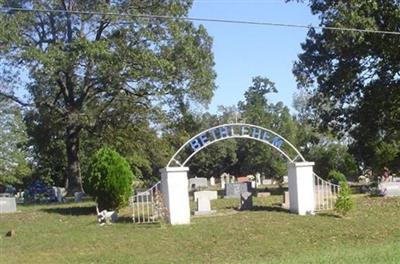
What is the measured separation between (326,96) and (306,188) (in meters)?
16.7

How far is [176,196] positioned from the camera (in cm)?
1742

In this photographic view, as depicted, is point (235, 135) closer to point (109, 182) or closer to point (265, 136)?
point (265, 136)

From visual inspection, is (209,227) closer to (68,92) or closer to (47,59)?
(47,59)

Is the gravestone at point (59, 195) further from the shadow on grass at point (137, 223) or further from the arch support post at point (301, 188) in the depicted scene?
the arch support post at point (301, 188)

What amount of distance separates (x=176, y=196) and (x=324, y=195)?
19.4ft

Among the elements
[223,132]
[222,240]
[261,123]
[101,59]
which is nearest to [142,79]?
[101,59]

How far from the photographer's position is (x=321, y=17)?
93.4 feet

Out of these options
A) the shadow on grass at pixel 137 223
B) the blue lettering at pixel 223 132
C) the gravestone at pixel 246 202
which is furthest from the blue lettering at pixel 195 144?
the shadow on grass at pixel 137 223

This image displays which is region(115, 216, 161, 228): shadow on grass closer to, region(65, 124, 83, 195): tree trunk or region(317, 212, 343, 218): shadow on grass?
region(317, 212, 343, 218): shadow on grass

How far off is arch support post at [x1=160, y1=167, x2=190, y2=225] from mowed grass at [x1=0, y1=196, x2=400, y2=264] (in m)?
0.46

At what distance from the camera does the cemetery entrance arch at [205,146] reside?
57.1 ft

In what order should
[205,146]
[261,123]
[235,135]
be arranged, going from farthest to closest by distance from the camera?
[261,123] → [235,135] → [205,146]

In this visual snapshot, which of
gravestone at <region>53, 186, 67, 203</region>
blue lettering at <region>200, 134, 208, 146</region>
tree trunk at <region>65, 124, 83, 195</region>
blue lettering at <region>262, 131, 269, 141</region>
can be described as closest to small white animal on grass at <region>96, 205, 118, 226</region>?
blue lettering at <region>200, 134, 208, 146</region>

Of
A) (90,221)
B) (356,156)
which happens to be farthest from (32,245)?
(356,156)
